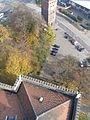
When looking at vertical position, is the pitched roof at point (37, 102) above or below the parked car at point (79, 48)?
above

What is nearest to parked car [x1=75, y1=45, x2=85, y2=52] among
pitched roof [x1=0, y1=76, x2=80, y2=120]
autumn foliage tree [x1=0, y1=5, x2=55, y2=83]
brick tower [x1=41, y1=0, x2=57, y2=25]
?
autumn foliage tree [x1=0, y1=5, x2=55, y2=83]

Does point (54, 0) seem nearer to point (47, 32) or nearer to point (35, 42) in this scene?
point (47, 32)

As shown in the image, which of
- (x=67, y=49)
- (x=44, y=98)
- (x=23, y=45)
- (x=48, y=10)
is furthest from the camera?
(x=48, y=10)

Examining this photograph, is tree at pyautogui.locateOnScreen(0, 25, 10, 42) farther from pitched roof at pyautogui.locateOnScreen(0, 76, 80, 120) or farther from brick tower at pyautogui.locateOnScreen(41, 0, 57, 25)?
pitched roof at pyautogui.locateOnScreen(0, 76, 80, 120)

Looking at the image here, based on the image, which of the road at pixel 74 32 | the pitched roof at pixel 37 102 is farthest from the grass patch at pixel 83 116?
the road at pixel 74 32

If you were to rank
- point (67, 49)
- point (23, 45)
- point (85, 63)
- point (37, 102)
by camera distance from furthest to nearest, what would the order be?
point (67, 49)
point (85, 63)
point (23, 45)
point (37, 102)

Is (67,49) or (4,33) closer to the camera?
(4,33)

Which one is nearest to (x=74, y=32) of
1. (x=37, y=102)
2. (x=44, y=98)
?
(x=44, y=98)

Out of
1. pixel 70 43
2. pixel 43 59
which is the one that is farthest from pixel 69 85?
pixel 70 43

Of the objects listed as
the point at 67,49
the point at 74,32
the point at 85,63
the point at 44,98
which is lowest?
the point at 74,32

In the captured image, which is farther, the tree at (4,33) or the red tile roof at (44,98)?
the tree at (4,33)

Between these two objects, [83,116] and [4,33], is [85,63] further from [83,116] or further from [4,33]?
[4,33]

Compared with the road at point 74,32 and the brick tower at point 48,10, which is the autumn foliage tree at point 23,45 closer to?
the brick tower at point 48,10
